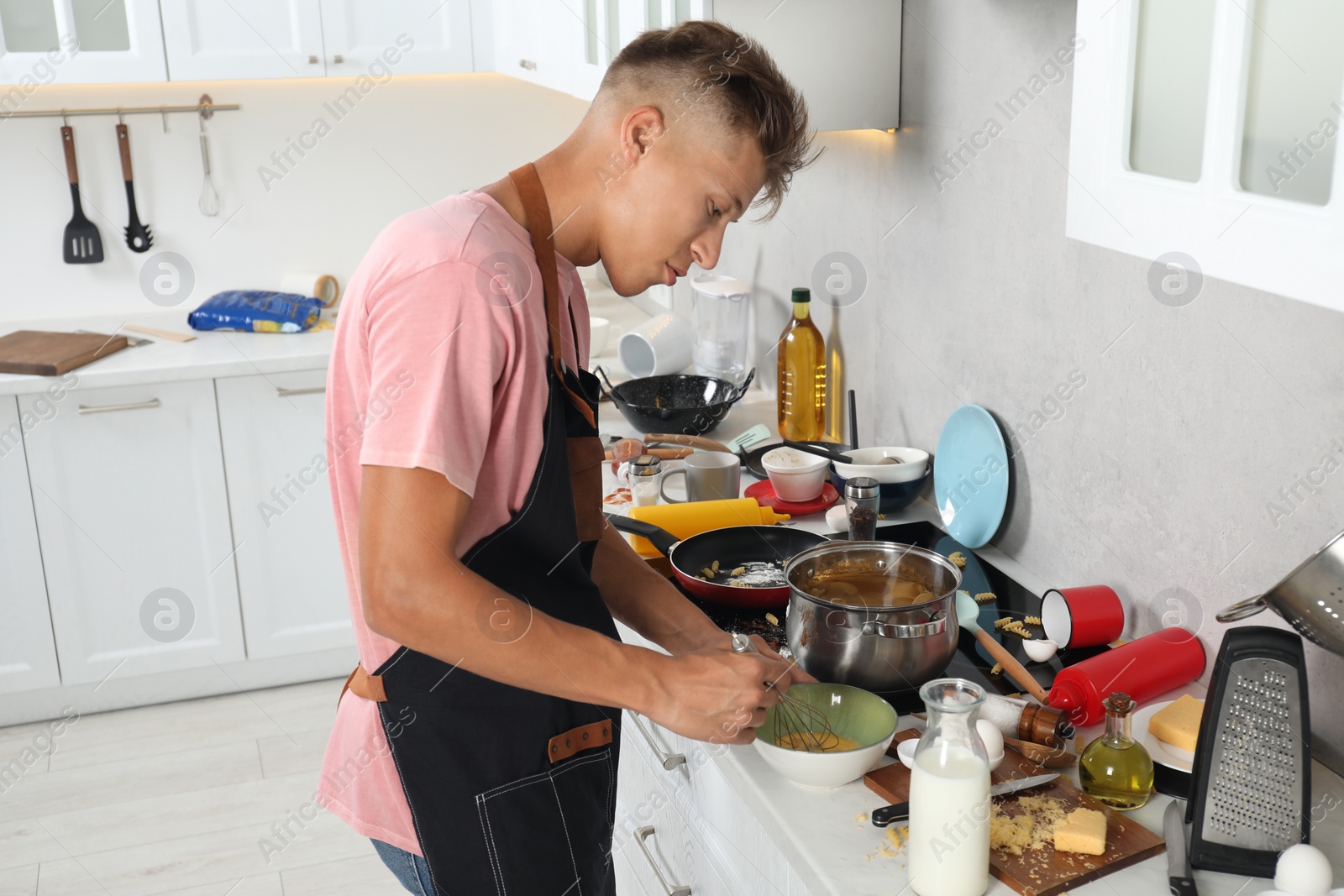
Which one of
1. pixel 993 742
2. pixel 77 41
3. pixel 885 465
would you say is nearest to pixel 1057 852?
pixel 993 742

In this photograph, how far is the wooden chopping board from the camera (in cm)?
100

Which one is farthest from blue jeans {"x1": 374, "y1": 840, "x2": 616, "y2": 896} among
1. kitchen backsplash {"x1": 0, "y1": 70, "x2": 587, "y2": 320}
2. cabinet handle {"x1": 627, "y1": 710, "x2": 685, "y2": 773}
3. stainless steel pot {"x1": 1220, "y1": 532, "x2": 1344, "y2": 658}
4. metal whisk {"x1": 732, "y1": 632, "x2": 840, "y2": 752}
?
kitchen backsplash {"x1": 0, "y1": 70, "x2": 587, "y2": 320}

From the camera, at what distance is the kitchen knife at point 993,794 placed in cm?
108

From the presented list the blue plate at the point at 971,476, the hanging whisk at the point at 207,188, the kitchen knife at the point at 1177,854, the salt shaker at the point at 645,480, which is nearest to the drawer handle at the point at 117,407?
the hanging whisk at the point at 207,188

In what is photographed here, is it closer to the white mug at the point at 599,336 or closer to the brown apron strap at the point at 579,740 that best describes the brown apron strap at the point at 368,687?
the brown apron strap at the point at 579,740

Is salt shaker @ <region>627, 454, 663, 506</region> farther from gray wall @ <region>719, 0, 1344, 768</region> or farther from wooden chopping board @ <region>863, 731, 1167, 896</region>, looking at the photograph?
wooden chopping board @ <region>863, 731, 1167, 896</region>

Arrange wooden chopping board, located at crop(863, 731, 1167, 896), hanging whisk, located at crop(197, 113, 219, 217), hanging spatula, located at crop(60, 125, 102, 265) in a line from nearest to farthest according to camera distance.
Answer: wooden chopping board, located at crop(863, 731, 1167, 896) < hanging spatula, located at crop(60, 125, 102, 265) < hanging whisk, located at crop(197, 113, 219, 217)

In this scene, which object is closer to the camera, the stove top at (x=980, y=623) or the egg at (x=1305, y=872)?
the egg at (x=1305, y=872)

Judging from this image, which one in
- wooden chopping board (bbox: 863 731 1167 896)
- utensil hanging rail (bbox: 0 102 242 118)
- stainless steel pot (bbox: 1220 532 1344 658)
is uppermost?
utensil hanging rail (bbox: 0 102 242 118)

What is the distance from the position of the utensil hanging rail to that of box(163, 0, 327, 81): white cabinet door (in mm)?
288

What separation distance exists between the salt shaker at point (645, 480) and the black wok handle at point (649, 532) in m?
0.21

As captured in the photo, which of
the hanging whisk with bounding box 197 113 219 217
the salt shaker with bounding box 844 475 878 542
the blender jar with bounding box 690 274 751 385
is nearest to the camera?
the salt shaker with bounding box 844 475 878 542

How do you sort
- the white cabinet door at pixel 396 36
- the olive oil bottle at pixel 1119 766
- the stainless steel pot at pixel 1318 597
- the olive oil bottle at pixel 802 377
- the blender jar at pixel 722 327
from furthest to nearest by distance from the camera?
the white cabinet door at pixel 396 36 < the blender jar at pixel 722 327 < the olive oil bottle at pixel 802 377 < the olive oil bottle at pixel 1119 766 < the stainless steel pot at pixel 1318 597

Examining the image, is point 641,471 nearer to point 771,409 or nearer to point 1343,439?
point 771,409
